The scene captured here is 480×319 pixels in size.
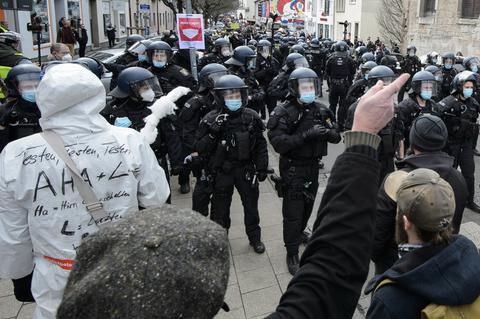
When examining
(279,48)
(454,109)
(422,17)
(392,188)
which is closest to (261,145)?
(392,188)

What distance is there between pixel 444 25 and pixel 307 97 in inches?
1021

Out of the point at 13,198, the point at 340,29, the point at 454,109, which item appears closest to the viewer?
the point at 13,198

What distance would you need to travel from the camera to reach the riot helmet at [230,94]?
4.87 m

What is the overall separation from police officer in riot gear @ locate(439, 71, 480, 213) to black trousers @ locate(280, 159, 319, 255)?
8.85 ft

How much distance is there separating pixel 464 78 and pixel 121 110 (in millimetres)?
4942

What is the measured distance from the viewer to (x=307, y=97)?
4.87 meters

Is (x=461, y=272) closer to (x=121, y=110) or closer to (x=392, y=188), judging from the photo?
(x=392, y=188)

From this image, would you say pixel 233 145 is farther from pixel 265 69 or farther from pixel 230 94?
pixel 265 69

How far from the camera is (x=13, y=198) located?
7.07 ft

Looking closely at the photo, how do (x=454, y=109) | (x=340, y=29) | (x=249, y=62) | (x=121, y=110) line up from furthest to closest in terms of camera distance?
(x=340, y=29), (x=249, y=62), (x=454, y=109), (x=121, y=110)

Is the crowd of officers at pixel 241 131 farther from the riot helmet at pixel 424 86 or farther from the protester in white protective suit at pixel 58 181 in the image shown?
the protester in white protective suit at pixel 58 181

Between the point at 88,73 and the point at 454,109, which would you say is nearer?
the point at 88,73

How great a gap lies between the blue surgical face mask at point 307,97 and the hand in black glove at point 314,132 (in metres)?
0.34

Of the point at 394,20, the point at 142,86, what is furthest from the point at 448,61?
the point at 394,20
